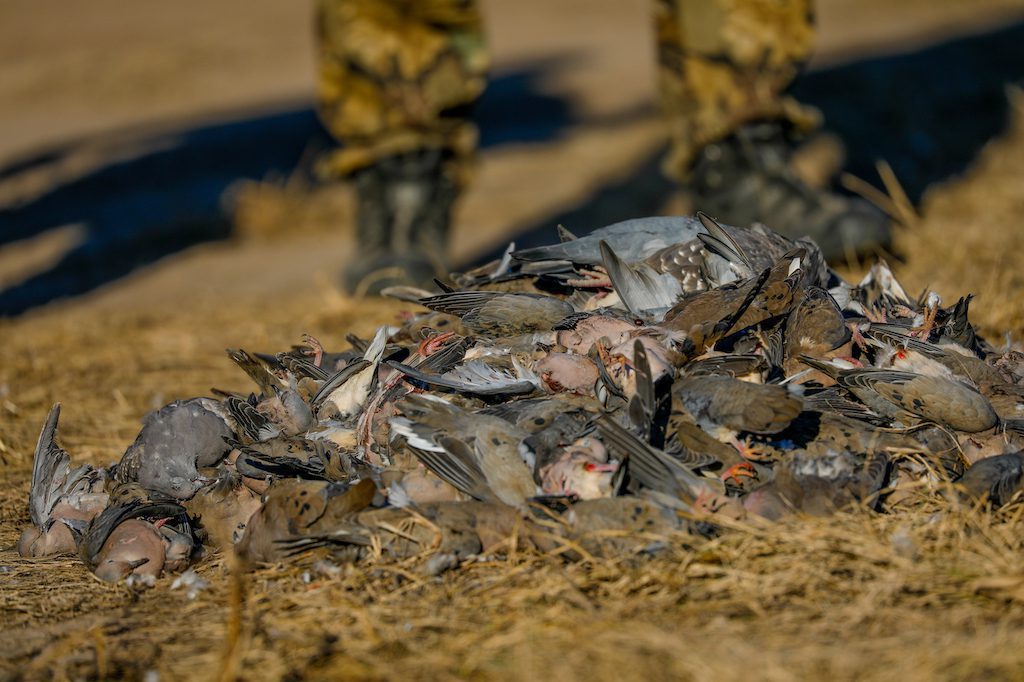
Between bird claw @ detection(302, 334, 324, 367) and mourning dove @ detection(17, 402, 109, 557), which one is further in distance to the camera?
bird claw @ detection(302, 334, 324, 367)

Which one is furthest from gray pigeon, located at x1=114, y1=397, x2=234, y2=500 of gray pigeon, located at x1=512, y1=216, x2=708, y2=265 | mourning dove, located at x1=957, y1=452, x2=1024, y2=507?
mourning dove, located at x1=957, y1=452, x2=1024, y2=507

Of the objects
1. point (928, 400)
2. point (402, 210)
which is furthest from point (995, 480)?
point (402, 210)

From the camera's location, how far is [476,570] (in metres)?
1.91

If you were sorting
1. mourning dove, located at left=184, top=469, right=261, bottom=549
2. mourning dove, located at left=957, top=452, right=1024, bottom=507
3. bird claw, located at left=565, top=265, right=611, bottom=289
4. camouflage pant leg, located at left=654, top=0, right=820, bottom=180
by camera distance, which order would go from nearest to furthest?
mourning dove, located at left=957, top=452, right=1024, bottom=507
mourning dove, located at left=184, top=469, right=261, bottom=549
bird claw, located at left=565, top=265, right=611, bottom=289
camouflage pant leg, located at left=654, top=0, right=820, bottom=180

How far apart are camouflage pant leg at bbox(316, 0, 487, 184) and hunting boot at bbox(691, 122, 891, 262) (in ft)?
3.49

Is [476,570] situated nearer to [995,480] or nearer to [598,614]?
[598,614]

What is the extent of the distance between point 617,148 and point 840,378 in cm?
577

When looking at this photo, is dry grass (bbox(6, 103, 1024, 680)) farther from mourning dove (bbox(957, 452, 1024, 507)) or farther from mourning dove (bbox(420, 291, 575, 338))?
mourning dove (bbox(420, 291, 575, 338))

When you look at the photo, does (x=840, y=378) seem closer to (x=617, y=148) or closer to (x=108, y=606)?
(x=108, y=606)

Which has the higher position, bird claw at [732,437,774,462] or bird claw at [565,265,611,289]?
bird claw at [565,265,611,289]

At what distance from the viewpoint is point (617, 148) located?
7.77m

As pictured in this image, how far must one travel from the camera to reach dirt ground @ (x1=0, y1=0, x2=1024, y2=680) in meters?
1.56

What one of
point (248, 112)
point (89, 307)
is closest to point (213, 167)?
point (248, 112)

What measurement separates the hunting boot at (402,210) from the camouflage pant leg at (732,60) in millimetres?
1064
